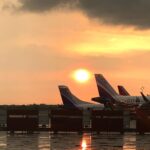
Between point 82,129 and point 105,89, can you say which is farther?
point 105,89

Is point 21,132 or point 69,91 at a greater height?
point 69,91

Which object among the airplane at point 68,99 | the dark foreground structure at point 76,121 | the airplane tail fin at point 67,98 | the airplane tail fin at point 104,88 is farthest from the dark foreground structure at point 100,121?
the airplane tail fin at point 67,98

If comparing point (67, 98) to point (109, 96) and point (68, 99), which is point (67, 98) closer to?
point (68, 99)

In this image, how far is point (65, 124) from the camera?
51.7m

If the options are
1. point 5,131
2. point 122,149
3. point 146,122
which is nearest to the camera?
point 122,149

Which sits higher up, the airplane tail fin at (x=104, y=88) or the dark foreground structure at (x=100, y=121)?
the airplane tail fin at (x=104, y=88)

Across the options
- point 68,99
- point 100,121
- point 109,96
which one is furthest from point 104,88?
point 100,121

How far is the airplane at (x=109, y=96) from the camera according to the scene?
367 feet

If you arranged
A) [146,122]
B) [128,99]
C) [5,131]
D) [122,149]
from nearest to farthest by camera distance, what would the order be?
[122,149]
[146,122]
[5,131]
[128,99]

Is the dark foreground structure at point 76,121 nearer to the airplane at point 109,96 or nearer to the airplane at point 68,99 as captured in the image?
the airplane at point 109,96

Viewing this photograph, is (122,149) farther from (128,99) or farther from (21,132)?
(128,99)

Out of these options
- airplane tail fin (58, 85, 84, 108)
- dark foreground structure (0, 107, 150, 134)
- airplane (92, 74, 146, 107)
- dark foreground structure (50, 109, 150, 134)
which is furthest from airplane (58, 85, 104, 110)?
dark foreground structure (50, 109, 150, 134)

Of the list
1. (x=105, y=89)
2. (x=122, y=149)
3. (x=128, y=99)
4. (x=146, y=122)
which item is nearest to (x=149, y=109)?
(x=146, y=122)

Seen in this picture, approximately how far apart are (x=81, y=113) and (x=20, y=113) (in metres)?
5.60
